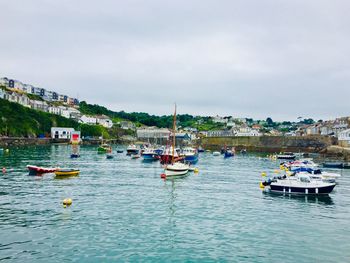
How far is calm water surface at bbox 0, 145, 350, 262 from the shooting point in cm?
2386

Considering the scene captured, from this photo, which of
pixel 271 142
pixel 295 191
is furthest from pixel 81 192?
pixel 271 142

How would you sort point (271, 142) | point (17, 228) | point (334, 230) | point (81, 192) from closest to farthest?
point (17, 228)
point (334, 230)
point (81, 192)
point (271, 142)

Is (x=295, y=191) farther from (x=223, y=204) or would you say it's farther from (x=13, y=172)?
(x=13, y=172)

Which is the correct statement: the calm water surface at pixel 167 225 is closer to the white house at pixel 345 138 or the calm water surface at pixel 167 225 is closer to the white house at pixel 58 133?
the white house at pixel 345 138

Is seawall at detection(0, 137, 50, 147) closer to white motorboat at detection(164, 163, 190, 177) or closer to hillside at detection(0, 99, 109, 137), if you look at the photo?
hillside at detection(0, 99, 109, 137)

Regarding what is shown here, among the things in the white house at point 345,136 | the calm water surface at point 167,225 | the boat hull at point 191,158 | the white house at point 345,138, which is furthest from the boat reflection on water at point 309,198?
the white house at point 345,136

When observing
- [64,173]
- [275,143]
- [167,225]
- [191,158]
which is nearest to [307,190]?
[167,225]

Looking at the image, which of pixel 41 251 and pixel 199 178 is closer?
pixel 41 251

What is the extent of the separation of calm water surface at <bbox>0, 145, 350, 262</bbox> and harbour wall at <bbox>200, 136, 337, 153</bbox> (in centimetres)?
11216

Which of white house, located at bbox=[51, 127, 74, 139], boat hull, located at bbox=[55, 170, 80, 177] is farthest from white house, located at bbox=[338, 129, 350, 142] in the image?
white house, located at bbox=[51, 127, 74, 139]

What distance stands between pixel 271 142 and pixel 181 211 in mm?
145987

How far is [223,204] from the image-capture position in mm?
40031

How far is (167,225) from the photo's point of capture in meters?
30.5

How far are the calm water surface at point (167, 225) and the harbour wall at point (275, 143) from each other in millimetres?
112157
